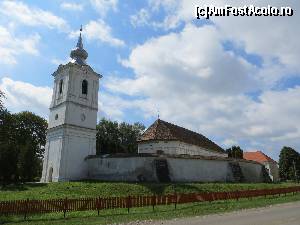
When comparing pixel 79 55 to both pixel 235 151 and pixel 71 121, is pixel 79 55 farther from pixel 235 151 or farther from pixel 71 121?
pixel 235 151

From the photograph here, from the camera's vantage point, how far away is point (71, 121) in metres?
37.6

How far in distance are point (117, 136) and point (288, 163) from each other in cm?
3987

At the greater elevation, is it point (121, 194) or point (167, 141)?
point (167, 141)

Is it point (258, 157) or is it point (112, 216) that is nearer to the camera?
point (112, 216)

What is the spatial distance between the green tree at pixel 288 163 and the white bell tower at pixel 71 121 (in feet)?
175

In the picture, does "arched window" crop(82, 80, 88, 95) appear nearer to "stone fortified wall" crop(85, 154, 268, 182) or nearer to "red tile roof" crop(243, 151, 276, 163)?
"stone fortified wall" crop(85, 154, 268, 182)

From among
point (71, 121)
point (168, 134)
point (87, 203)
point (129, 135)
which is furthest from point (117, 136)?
point (87, 203)

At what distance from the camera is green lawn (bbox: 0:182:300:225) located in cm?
1725

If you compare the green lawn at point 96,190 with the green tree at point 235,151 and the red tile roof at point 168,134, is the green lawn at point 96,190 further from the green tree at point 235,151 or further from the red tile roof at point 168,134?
the green tree at point 235,151

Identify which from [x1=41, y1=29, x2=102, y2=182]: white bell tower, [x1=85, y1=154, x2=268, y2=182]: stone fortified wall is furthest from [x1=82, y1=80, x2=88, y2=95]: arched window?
[x1=85, y1=154, x2=268, y2=182]: stone fortified wall

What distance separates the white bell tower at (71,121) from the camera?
36622 mm

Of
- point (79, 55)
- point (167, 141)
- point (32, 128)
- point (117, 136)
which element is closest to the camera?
point (79, 55)

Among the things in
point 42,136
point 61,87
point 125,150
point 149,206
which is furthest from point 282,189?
point 42,136

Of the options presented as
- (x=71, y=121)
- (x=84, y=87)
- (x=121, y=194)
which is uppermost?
(x=84, y=87)
